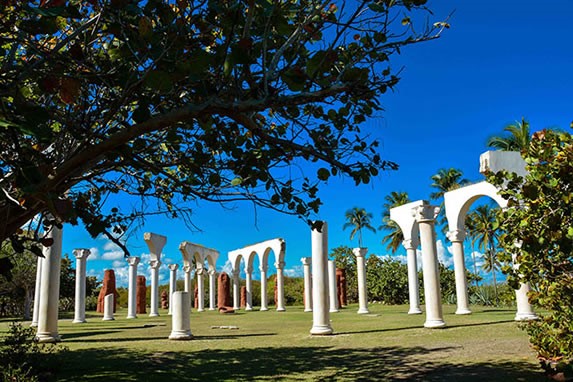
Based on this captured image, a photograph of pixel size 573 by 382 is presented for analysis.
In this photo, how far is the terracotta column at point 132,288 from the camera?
91.4 feet

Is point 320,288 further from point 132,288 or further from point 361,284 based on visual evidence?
point 132,288

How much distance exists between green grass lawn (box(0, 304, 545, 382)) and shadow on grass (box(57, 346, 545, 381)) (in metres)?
0.01

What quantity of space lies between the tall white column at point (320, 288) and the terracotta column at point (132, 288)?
16.6 m

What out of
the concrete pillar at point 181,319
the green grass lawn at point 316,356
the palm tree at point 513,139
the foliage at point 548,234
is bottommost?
the green grass lawn at point 316,356

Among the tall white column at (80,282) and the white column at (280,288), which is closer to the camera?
the tall white column at (80,282)

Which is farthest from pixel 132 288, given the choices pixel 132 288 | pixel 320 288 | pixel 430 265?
pixel 430 265

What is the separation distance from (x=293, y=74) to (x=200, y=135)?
3.42 meters

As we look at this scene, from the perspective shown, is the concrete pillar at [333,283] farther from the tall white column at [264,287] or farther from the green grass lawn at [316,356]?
the green grass lawn at [316,356]

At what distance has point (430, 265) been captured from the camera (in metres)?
15.8

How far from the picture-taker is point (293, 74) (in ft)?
12.0

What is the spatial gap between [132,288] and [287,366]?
22045 mm

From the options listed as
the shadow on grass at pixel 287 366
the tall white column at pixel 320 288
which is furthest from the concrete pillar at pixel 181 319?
the tall white column at pixel 320 288

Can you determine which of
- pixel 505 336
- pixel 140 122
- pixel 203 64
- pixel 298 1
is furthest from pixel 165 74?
pixel 505 336

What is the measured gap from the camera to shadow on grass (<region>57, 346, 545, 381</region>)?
769 cm
